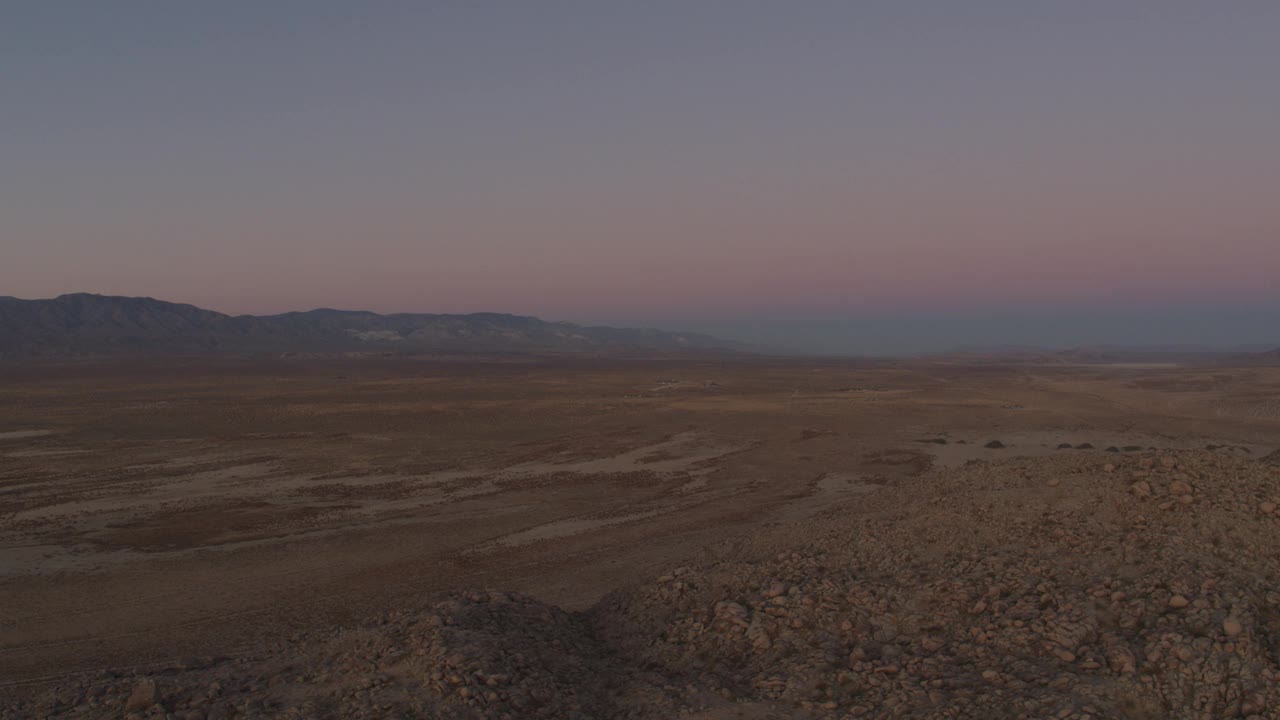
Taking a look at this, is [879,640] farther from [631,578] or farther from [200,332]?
[200,332]

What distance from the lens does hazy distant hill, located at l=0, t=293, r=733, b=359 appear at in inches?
Answer: 4417

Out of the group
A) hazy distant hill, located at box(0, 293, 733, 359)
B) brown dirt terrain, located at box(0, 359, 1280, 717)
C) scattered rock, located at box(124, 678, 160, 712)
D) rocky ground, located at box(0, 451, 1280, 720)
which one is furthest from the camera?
hazy distant hill, located at box(0, 293, 733, 359)

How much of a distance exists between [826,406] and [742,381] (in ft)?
77.0

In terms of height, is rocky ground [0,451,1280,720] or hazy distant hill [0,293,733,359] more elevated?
hazy distant hill [0,293,733,359]

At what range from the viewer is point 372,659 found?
727 centimetres

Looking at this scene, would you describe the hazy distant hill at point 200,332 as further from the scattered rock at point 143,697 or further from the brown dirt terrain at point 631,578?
the scattered rock at point 143,697

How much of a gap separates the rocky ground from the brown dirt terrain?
4 centimetres

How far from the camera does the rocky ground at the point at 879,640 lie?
631cm

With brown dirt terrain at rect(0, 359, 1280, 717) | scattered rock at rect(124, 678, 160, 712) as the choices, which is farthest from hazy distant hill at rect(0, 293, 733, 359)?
scattered rock at rect(124, 678, 160, 712)

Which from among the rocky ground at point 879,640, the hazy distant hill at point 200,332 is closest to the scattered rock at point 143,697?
the rocky ground at point 879,640

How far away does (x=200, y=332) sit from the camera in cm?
13300

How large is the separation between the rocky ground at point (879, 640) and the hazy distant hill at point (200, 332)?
4499 inches

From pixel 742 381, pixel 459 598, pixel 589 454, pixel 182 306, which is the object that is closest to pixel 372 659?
pixel 459 598

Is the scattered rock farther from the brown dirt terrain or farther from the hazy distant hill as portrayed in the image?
the hazy distant hill
